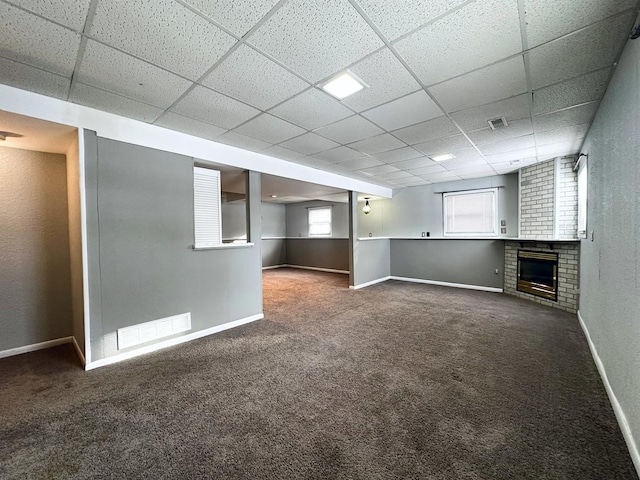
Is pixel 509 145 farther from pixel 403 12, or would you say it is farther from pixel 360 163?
pixel 403 12

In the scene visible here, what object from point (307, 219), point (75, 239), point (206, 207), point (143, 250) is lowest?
point (143, 250)

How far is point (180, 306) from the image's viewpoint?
3.29 meters

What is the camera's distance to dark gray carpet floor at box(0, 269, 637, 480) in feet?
5.00

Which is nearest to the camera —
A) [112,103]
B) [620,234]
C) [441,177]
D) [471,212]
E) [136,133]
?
[620,234]

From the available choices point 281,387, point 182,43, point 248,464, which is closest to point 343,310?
point 281,387

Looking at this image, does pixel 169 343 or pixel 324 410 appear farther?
pixel 169 343

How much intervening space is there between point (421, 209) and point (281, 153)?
14.5 feet

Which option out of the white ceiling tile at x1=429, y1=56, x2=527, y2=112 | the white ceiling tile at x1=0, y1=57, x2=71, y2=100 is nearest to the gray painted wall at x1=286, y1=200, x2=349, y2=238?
the white ceiling tile at x1=429, y1=56, x2=527, y2=112

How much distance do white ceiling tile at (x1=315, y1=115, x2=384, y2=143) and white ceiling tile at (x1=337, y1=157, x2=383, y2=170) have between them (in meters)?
1.00

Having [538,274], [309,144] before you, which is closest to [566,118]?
[309,144]

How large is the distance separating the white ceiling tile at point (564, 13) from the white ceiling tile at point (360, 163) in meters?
2.90

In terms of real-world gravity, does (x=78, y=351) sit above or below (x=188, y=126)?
below

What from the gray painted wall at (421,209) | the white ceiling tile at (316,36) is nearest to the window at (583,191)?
the gray painted wall at (421,209)

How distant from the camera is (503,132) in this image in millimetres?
3395
